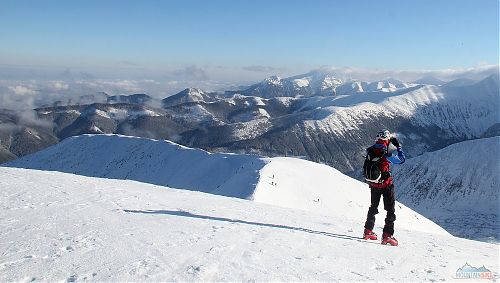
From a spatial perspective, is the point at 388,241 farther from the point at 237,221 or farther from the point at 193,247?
the point at 193,247

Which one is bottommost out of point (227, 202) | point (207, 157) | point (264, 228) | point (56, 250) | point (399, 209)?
point (207, 157)

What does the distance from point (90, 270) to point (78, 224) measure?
430 cm

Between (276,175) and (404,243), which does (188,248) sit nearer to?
(404,243)

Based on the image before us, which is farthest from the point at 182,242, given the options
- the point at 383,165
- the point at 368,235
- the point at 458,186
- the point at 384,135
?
the point at 458,186

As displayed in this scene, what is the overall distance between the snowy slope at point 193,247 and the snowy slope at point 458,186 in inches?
4108

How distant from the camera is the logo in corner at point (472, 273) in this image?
30.2 feet

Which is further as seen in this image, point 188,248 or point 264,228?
point 264,228

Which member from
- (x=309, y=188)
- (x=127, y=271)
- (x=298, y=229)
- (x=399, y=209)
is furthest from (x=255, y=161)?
(x=127, y=271)

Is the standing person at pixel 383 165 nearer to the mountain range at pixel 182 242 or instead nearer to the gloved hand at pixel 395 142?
the gloved hand at pixel 395 142

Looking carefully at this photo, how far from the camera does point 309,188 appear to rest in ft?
190

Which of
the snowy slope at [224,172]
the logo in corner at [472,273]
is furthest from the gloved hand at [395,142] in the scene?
the snowy slope at [224,172]

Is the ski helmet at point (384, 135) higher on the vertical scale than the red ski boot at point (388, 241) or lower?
higher

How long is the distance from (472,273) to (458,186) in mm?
146506

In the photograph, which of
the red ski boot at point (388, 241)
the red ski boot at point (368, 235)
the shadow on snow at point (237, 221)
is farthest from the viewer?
the red ski boot at point (368, 235)
